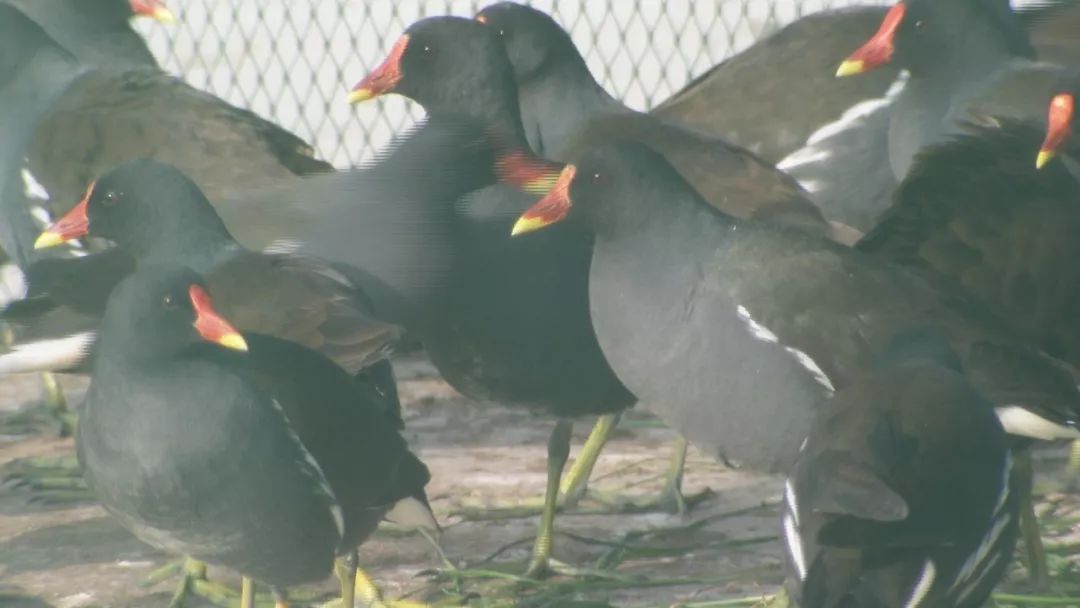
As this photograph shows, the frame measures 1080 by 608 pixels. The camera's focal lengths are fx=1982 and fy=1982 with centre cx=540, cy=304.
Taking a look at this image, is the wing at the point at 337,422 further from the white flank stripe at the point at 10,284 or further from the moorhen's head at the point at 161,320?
the white flank stripe at the point at 10,284

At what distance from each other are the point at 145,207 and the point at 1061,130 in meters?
2.28

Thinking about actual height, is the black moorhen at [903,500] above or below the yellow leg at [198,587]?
above

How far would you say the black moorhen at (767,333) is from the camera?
4.34 metres

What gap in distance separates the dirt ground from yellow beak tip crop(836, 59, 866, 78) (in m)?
1.24

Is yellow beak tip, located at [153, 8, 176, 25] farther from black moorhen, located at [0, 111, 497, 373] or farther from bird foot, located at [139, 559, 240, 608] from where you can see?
bird foot, located at [139, 559, 240, 608]

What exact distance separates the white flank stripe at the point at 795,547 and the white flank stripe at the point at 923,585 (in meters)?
0.20

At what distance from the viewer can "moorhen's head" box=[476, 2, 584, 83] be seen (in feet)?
20.5

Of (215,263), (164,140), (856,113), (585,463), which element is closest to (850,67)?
(856,113)

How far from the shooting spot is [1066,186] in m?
4.85

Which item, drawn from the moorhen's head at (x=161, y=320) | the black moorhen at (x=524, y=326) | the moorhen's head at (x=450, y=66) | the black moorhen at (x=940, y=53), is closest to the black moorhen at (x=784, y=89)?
the black moorhen at (x=940, y=53)

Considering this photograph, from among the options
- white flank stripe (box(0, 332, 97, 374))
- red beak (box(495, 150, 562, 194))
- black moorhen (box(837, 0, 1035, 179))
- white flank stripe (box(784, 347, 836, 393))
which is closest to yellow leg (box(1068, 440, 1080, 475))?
black moorhen (box(837, 0, 1035, 179))

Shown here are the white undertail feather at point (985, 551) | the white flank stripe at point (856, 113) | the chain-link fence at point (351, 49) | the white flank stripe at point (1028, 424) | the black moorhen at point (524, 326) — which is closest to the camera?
the white undertail feather at point (985, 551)

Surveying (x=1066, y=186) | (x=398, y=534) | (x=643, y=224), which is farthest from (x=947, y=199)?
(x=398, y=534)

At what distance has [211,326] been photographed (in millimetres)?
4105
